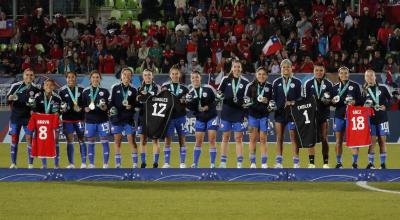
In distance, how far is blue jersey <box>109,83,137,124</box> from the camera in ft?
63.1

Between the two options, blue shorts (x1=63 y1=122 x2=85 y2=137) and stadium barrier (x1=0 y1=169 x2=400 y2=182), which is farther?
blue shorts (x1=63 y1=122 x2=85 y2=137)

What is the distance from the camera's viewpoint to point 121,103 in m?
19.2

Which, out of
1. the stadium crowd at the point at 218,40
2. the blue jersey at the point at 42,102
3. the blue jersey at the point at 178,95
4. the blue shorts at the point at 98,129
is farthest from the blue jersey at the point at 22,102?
the stadium crowd at the point at 218,40

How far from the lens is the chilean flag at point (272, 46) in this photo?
2914 centimetres

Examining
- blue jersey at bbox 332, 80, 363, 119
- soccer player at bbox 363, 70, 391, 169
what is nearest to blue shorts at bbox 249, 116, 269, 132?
blue jersey at bbox 332, 80, 363, 119

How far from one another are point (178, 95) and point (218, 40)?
11490mm

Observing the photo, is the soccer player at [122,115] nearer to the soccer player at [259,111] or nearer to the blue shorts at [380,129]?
the soccer player at [259,111]

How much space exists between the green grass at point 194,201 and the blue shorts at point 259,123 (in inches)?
52.0

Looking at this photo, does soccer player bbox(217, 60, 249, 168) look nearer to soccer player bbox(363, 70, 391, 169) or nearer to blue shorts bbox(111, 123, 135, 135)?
blue shorts bbox(111, 123, 135, 135)

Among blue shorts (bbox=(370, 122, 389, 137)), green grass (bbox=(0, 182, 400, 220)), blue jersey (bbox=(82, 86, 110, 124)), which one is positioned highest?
blue jersey (bbox=(82, 86, 110, 124))

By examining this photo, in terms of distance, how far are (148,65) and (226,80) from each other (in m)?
10.2

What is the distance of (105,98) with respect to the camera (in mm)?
19266

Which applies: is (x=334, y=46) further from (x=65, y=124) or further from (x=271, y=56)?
(x=65, y=124)

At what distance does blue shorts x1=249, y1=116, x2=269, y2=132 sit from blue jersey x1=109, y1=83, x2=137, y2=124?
2.32m
